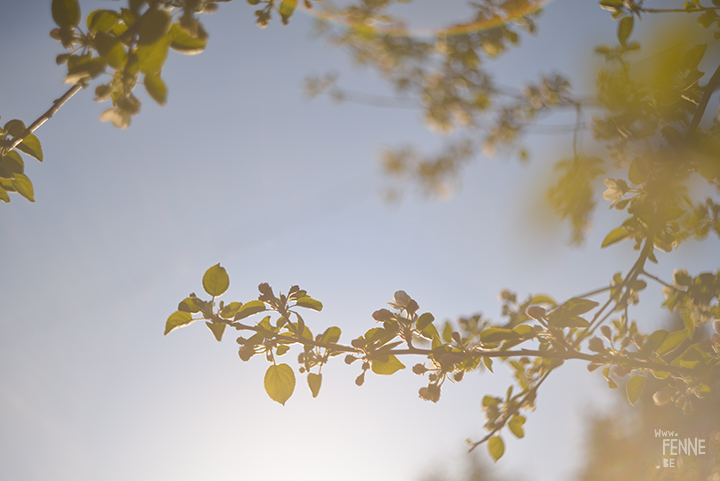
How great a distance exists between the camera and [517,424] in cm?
139

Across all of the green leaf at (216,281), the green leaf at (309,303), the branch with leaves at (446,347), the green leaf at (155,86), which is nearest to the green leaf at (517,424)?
the branch with leaves at (446,347)

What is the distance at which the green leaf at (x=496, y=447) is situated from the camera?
1.36 m

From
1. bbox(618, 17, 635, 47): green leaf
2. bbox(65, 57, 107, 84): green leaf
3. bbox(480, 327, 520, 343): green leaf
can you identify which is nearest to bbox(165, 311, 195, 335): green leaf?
bbox(65, 57, 107, 84): green leaf

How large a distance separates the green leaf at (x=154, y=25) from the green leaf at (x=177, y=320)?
0.73 meters

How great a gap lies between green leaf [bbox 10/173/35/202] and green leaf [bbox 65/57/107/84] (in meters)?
0.55

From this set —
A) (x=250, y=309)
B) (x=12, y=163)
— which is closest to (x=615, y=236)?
(x=250, y=309)

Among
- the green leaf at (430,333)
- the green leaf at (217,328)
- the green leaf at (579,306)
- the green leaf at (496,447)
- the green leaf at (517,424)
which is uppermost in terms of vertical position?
the green leaf at (579,306)

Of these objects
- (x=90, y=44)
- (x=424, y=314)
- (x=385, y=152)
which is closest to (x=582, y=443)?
(x=385, y=152)

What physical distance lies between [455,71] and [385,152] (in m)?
2.02

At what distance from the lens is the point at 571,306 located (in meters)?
1.17

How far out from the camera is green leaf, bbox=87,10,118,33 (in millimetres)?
780

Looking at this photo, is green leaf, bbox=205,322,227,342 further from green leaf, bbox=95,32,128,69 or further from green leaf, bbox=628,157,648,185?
green leaf, bbox=628,157,648,185

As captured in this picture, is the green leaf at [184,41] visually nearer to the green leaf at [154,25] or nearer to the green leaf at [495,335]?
the green leaf at [154,25]

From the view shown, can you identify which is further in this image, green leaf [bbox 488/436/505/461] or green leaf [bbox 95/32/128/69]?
green leaf [bbox 488/436/505/461]
